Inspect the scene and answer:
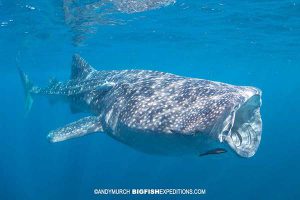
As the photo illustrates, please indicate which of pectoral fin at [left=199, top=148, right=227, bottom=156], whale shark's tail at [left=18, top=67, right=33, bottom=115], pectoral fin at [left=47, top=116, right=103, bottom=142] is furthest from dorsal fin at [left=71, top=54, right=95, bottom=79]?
pectoral fin at [left=199, top=148, right=227, bottom=156]

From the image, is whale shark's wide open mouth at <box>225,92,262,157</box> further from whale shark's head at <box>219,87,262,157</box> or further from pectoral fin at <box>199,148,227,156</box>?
pectoral fin at <box>199,148,227,156</box>

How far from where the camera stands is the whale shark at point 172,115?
466cm

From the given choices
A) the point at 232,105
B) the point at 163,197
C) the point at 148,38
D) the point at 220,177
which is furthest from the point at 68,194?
the point at 232,105

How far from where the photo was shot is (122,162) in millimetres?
30156

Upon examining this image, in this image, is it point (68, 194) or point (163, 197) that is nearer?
point (163, 197)

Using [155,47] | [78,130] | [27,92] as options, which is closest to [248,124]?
[78,130]

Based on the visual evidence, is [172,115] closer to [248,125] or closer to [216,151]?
[216,151]

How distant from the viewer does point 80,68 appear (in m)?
10.4

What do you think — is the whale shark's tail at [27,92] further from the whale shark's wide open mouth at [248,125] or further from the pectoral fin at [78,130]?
the whale shark's wide open mouth at [248,125]

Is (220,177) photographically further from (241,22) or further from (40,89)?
(40,89)

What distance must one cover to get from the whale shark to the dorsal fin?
1.93 meters

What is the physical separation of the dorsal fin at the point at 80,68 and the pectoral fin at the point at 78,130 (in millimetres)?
2772

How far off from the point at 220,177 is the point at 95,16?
15.3 metres

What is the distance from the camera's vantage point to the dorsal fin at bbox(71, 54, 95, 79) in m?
10.2
